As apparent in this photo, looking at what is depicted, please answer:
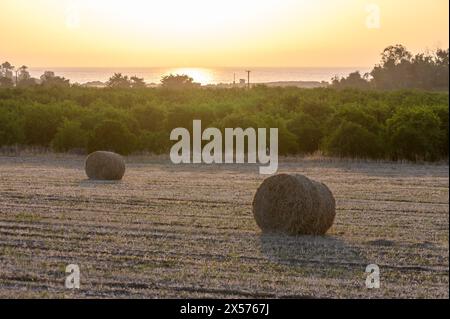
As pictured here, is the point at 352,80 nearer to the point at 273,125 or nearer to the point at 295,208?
the point at 273,125

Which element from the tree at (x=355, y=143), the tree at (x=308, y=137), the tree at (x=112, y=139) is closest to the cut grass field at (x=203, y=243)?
the tree at (x=355, y=143)

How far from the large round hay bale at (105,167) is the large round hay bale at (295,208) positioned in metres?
9.71

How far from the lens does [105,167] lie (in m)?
23.3

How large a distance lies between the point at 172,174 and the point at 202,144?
11292 millimetres

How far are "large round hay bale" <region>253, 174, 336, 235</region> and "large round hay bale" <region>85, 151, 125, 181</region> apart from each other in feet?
31.8

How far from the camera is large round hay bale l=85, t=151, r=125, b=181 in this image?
23250 millimetres

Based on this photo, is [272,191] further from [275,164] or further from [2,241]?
[275,164]

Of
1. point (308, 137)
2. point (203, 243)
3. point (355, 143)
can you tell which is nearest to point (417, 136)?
point (355, 143)

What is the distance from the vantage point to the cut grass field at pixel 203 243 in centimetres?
960

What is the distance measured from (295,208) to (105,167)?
1075 cm

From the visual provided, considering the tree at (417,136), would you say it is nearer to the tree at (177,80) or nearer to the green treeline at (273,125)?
the green treeline at (273,125)

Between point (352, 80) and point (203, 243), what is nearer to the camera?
point (203, 243)

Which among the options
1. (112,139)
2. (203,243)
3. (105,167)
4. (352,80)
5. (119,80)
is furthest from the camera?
(119,80)

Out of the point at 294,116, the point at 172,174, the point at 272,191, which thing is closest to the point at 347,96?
the point at 294,116
